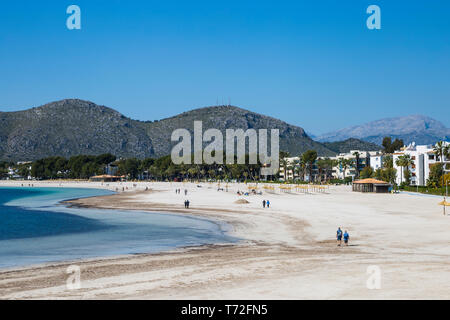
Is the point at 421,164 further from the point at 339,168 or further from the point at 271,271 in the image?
the point at 271,271

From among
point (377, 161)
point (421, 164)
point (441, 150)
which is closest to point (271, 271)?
point (441, 150)

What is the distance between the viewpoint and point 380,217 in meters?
47.0

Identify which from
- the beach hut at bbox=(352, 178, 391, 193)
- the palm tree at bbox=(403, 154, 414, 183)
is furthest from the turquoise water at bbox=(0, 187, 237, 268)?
the palm tree at bbox=(403, 154, 414, 183)

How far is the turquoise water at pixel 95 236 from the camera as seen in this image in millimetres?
29141

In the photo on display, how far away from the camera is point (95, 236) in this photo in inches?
1489

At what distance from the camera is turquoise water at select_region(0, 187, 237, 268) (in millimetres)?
29141

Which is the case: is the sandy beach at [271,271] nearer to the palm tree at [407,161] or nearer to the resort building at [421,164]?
the palm tree at [407,161]

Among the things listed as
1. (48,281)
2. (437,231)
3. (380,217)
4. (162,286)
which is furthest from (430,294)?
(380,217)

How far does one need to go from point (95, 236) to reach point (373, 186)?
7126cm

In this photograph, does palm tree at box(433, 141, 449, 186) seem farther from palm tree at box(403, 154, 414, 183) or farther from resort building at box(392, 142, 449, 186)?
palm tree at box(403, 154, 414, 183)

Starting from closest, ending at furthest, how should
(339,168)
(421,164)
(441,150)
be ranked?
(441,150) → (421,164) → (339,168)

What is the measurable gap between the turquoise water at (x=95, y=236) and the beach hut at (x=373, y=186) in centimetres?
5429

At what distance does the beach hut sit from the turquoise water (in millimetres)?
54290
